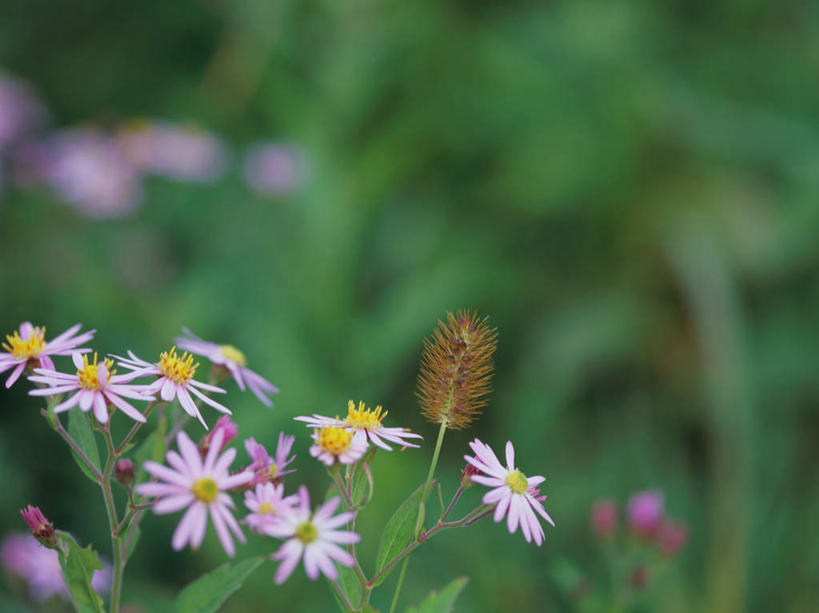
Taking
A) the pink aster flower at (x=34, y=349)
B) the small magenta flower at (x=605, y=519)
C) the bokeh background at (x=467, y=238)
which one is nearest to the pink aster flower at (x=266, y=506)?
the pink aster flower at (x=34, y=349)

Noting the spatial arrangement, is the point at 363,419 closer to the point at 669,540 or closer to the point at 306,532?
the point at 306,532

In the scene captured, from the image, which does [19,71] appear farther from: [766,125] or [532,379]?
[766,125]

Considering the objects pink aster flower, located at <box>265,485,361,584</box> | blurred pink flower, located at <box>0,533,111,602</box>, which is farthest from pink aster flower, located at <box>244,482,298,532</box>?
blurred pink flower, located at <box>0,533,111,602</box>

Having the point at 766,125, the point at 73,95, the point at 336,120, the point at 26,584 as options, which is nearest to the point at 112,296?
the point at 336,120

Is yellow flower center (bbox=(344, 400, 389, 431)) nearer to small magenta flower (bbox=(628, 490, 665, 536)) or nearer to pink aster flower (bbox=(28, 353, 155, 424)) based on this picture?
pink aster flower (bbox=(28, 353, 155, 424))

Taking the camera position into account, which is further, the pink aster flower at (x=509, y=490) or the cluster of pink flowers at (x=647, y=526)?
the cluster of pink flowers at (x=647, y=526)

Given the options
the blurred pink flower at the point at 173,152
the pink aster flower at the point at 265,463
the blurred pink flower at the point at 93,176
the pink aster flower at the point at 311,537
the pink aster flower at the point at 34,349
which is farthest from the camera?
the blurred pink flower at the point at 173,152

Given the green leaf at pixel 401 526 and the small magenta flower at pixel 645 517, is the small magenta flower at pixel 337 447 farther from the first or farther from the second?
the small magenta flower at pixel 645 517
